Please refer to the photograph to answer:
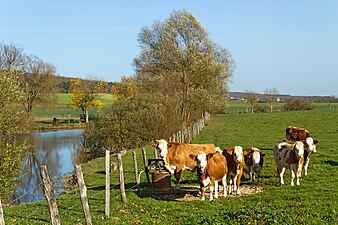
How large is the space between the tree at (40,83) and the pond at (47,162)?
12648mm

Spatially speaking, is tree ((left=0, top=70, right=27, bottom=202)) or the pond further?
the pond

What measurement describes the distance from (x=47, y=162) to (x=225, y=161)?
26.5 meters

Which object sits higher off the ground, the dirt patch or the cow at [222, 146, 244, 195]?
the cow at [222, 146, 244, 195]

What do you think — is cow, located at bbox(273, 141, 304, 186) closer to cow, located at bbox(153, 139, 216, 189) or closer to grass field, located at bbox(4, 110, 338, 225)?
grass field, located at bbox(4, 110, 338, 225)

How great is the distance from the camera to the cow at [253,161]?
17016 millimetres

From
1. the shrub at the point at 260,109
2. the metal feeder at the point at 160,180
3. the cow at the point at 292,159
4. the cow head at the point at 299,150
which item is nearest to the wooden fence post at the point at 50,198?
the metal feeder at the point at 160,180

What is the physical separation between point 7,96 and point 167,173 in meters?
11.4

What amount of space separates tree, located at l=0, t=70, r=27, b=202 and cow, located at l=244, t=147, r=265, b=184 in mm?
11400

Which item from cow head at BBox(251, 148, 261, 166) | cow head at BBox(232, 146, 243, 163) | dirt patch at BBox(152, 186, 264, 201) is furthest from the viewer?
cow head at BBox(251, 148, 261, 166)

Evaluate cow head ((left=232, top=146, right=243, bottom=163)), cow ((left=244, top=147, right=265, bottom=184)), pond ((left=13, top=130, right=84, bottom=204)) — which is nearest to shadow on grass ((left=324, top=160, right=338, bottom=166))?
cow ((left=244, top=147, right=265, bottom=184))

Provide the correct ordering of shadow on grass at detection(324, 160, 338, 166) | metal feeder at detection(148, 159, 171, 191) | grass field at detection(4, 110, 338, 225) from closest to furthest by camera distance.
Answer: grass field at detection(4, 110, 338, 225) → metal feeder at detection(148, 159, 171, 191) → shadow on grass at detection(324, 160, 338, 166)

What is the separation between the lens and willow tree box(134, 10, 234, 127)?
45344mm

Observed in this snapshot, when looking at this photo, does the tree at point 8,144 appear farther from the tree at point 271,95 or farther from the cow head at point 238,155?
the tree at point 271,95

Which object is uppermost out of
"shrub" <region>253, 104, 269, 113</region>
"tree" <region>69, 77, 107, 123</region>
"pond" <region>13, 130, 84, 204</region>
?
"tree" <region>69, 77, 107, 123</region>
